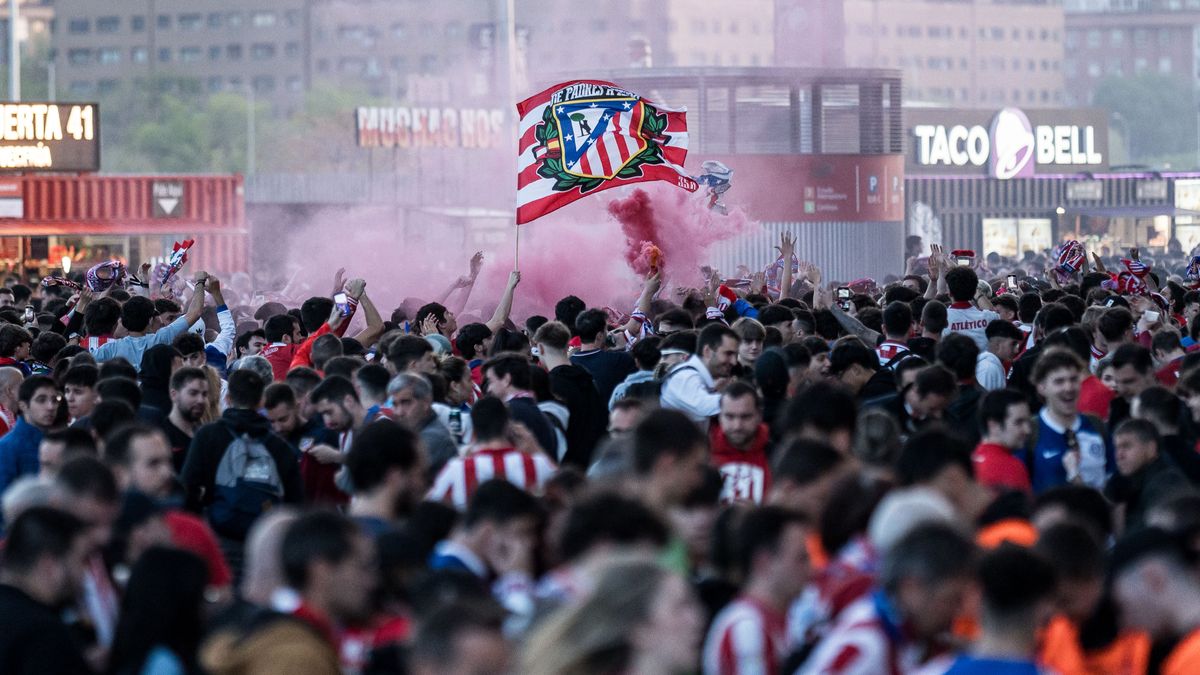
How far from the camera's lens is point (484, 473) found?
6.53 meters

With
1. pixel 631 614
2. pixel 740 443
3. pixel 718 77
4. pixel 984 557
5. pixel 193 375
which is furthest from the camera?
pixel 718 77

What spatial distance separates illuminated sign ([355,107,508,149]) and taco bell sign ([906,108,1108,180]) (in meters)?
14.6

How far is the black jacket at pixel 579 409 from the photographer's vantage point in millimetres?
9000

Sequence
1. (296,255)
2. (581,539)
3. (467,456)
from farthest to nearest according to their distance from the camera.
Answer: (296,255), (467,456), (581,539)

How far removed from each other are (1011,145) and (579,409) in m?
54.1

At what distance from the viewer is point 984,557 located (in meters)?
4.20

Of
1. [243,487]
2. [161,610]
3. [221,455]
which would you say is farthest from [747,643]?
[221,455]

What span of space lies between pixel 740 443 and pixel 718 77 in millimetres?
25545

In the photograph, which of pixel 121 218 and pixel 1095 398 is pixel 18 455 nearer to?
pixel 1095 398

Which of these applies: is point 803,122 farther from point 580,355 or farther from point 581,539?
point 581,539

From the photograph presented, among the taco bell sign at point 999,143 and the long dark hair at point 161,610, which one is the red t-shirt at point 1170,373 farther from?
the taco bell sign at point 999,143

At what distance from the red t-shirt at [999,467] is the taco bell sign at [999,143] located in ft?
171

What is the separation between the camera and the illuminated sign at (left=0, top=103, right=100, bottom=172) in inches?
1243

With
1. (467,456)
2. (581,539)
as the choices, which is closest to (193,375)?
(467,456)
